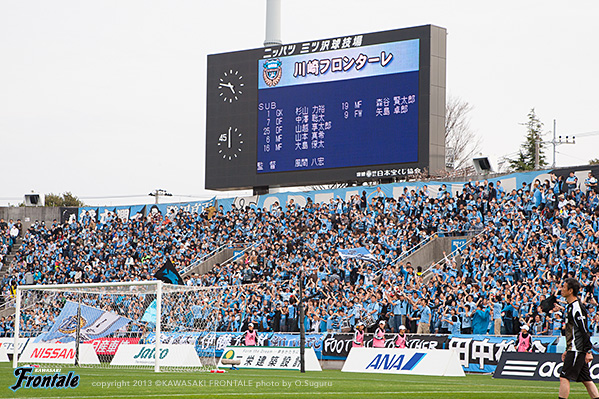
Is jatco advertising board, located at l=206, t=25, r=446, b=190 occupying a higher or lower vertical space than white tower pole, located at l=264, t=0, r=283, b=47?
Result: lower

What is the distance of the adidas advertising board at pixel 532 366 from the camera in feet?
62.4

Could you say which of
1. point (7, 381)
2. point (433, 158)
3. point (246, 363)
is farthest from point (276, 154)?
point (7, 381)

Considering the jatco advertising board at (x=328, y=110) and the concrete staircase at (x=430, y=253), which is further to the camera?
the jatco advertising board at (x=328, y=110)

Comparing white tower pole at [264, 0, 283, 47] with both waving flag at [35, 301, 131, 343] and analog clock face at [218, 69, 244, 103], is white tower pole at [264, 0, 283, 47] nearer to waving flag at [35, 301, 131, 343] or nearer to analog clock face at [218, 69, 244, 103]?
analog clock face at [218, 69, 244, 103]

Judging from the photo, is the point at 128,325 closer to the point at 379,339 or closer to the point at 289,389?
the point at 379,339

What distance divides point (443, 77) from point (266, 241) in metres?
10.4

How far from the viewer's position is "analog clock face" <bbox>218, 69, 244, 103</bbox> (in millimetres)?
36844

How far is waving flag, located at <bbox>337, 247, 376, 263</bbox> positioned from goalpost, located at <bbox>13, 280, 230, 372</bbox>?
4764 millimetres

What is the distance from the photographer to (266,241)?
121 ft

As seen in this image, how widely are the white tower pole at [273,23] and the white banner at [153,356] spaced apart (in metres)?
17.1

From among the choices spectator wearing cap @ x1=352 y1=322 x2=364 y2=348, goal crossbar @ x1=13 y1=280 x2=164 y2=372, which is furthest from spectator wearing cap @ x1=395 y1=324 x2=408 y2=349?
goal crossbar @ x1=13 y1=280 x2=164 y2=372

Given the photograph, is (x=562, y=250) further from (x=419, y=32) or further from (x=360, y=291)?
(x=419, y=32)

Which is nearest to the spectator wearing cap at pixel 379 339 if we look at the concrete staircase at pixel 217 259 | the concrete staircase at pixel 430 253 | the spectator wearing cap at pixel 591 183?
the concrete staircase at pixel 430 253

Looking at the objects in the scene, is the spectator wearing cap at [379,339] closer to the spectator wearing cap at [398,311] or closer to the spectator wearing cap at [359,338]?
the spectator wearing cap at [359,338]
